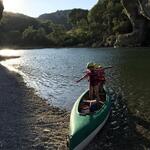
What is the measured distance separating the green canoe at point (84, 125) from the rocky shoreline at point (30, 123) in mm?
726

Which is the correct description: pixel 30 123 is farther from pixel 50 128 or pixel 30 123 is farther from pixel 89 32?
pixel 89 32

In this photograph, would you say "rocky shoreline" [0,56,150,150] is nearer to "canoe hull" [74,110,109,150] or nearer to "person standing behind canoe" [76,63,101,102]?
"canoe hull" [74,110,109,150]

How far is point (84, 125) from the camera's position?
Result: 14.4 metres

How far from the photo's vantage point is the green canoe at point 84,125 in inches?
532

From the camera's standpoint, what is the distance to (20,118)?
59.0 ft

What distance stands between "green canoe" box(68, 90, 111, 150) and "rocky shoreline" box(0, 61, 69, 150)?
73 cm

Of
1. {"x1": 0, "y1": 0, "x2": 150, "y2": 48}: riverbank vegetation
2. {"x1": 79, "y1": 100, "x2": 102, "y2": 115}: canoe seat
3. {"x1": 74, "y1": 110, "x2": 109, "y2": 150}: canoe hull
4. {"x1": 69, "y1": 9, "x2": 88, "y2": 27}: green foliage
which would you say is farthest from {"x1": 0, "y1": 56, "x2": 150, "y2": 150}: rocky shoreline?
{"x1": 69, "y1": 9, "x2": 88, "y2": 27}: green foliage

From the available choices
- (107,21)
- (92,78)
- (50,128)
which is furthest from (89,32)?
(50,128)

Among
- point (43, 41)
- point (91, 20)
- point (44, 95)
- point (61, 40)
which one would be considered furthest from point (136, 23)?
point (44, 95)

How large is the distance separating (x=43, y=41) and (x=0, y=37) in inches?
1119

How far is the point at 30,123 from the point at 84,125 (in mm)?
3827

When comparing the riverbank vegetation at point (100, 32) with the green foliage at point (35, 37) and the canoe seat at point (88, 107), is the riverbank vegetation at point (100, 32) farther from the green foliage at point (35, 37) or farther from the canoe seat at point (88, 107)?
the canoe seat at point (88, 107)

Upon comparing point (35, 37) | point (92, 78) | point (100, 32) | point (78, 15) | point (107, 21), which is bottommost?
point (92, 78)

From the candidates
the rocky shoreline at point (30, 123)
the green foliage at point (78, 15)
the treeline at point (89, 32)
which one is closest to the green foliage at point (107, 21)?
the treeline at point (89, 32)
